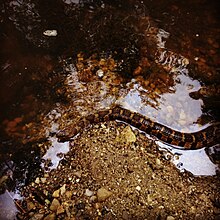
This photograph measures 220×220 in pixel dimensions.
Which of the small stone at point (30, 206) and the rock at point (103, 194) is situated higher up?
the rock at point (103, 194)

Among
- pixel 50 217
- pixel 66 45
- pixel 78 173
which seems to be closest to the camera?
pixel 50 217

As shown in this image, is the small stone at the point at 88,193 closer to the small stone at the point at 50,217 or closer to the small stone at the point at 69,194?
the small stone at the point at 69,194

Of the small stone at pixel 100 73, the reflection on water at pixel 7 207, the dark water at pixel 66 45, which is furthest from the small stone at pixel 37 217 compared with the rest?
the small stone at pixel 100 73

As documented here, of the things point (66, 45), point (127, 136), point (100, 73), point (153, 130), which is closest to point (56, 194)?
point (127, 136)

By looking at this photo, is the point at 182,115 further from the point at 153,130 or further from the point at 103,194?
the point at 103,194

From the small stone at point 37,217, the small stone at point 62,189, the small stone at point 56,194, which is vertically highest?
the small stone at point 62,189

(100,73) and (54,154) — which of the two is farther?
(100,73)

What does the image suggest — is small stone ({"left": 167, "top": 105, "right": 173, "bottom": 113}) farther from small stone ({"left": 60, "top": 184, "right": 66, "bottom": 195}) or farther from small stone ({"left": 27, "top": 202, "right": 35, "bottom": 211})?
small stone ({"left": 27, "top": 202, "right": 35, "bottom": 211})
